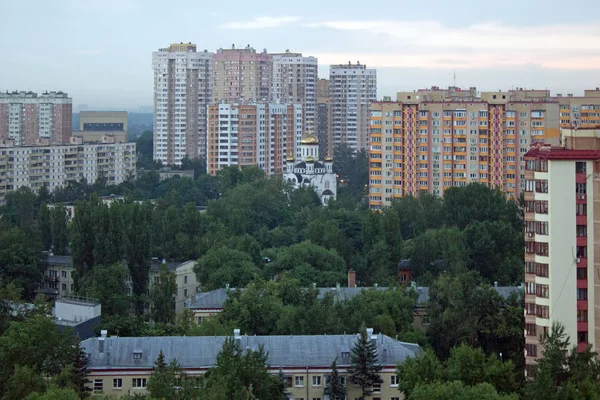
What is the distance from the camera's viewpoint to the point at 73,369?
82.5 feet

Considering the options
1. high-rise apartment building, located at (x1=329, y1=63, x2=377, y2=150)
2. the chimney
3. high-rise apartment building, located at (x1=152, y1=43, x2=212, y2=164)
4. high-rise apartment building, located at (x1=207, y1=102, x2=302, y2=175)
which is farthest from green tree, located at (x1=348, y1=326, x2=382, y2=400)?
high-rise apartment building, located at (x1=329, y1=63, x2=377, y2=150)

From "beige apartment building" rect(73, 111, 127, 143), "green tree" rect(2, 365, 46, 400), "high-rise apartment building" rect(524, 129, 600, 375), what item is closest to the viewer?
"green tree" rect(2, 365, 46, 400)

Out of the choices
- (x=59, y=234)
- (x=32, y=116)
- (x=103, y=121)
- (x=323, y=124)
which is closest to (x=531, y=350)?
(x=59, y=234)

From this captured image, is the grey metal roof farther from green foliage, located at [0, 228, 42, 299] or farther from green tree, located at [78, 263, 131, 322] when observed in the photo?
green foliage, located at [0, 228, 42, 299]

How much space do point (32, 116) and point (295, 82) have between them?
58.0 feet

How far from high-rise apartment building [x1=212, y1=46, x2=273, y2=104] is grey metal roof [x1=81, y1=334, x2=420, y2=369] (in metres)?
59.7

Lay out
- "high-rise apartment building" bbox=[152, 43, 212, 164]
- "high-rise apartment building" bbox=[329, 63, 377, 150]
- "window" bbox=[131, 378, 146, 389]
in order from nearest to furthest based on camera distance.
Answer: "window" bbox=[131, 378, 146, 389]
"high-rise apartment building" bbox=[152, 43, 212, 164]
"high-rise apartment building" bbox=[329, 63, 377, 150]

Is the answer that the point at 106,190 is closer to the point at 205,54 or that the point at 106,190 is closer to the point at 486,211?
the point at 205,54

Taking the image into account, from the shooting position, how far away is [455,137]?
5831cm

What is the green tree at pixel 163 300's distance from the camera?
3538 cm

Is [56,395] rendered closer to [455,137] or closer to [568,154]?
[568,154]

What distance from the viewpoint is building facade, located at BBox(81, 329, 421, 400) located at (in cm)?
2628

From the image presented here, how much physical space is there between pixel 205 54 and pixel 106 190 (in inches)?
829

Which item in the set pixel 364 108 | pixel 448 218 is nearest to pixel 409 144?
pixel 448 218
